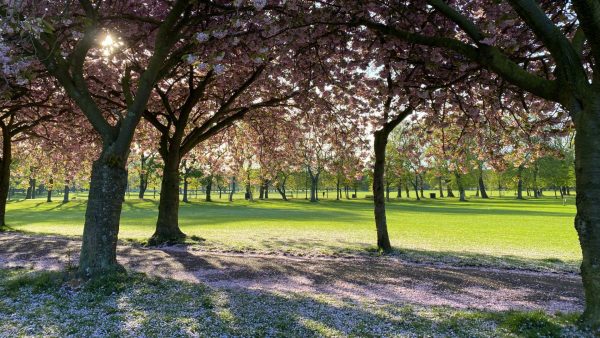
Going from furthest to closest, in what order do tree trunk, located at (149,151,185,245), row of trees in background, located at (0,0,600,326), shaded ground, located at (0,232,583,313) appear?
1. tree trunk, located at (149,151,185,245)
2. shaded ground, located at (0,232,583,313)
3. row of trees in background, located at (0,0,600,326)

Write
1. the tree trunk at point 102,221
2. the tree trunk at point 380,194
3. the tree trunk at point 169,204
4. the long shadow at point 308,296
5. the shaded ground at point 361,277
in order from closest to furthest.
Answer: the long shadow at point 308,296 → the shaded ground at point 361,277 → the tree trunk at point 102,221 → the tree trunk at point 380,194 → the tree trunk at point 169,204

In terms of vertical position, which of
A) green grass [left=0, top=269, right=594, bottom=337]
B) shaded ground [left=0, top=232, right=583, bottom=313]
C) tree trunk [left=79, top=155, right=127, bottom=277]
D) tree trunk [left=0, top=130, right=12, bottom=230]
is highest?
tree trunk [left=0, top=130, right=12, bottom=230]

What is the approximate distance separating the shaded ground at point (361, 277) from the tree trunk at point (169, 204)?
328 cm

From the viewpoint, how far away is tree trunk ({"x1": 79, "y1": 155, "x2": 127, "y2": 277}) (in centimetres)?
791

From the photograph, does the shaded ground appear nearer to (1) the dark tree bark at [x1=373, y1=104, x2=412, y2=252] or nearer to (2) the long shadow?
(2) the long shadow

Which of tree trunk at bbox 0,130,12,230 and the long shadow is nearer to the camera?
the long shadow

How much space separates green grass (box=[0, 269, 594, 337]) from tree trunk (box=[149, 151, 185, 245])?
29.3 feet

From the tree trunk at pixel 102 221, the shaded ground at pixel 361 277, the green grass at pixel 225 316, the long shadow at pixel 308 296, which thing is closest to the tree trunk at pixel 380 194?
the shaded ground at pixel 361 277

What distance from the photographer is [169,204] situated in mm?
16891

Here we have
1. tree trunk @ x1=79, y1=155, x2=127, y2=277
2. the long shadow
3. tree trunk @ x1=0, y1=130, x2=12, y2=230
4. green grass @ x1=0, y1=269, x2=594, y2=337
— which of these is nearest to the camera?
green grass @ x1=0, y1=269, x2=594, y2=337

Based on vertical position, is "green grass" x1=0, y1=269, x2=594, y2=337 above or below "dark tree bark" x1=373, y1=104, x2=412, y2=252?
below

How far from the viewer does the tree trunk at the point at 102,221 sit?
7906mm

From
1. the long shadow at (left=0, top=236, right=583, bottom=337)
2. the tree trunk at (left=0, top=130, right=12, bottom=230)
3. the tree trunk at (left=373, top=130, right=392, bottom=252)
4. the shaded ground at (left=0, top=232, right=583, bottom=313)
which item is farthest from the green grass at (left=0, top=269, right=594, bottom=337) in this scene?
the tree trunk at (left=0, top=130, right=12, bottom=230)

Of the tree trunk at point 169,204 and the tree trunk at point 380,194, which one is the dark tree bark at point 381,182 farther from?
the tree trunk at point 169,204
